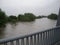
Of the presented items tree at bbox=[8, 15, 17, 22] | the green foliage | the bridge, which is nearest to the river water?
the green foliage

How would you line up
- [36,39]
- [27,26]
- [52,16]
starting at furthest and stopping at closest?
[27,26] < [52,16] < [36,39]

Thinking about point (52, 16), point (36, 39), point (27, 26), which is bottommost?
point (27, 26)

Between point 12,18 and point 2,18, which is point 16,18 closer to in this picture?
point 12,18

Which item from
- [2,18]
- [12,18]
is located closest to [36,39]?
[12,18]

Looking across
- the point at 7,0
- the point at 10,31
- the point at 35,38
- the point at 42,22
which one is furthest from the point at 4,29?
the point at 35,38

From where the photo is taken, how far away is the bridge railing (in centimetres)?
65

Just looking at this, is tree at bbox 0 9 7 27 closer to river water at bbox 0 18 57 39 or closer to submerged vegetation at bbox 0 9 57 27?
submerged vegetation at bbox 0 9 57 27

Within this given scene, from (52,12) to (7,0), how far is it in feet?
2.95

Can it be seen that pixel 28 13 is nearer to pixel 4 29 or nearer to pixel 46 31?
pixel 4 29

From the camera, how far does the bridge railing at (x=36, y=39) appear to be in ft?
2.15

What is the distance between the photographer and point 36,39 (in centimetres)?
90

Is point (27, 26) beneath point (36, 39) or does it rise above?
beneath

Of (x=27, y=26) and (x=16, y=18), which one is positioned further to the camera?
(x=27, y=26)

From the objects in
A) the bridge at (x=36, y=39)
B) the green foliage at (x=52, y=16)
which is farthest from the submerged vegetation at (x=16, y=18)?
the bridge at (x=36, y=39)
